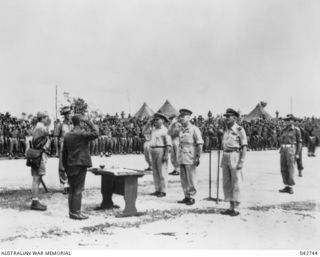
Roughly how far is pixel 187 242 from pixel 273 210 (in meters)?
2.90

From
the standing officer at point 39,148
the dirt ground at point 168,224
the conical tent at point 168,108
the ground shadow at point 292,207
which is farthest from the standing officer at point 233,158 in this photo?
the conical tent at point 168,108

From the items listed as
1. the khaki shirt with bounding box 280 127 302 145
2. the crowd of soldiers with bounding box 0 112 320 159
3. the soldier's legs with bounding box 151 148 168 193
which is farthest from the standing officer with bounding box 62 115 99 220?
the crowd of soldiers with bounding box 0 112 320 159

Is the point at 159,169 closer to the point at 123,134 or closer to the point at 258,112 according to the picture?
the point at 123,134

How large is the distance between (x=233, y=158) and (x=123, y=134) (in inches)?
646

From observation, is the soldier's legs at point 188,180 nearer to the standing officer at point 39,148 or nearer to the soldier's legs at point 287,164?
the standing officer at point 39,148

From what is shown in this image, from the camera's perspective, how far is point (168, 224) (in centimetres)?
750

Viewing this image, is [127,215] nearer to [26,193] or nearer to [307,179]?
[26,193]

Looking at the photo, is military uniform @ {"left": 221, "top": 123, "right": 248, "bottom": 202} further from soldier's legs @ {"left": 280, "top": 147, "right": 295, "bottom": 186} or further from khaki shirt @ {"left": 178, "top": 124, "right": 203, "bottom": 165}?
soldier's legs @ {"left": 280, "top": 147, "right": 295, "bottom": 186}

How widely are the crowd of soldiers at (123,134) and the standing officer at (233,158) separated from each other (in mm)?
6101

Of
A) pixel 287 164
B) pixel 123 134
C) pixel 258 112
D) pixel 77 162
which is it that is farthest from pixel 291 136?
pixel 258 112

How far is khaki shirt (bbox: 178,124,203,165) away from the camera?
958 centimetres

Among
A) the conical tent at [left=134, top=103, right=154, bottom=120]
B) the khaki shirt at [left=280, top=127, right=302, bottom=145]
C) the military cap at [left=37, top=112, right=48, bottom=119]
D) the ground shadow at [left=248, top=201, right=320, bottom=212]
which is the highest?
the conical tent at [left=134, top=103, right=154, bottom=120]

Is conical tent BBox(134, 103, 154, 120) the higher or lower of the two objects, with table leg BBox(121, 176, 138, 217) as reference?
higher

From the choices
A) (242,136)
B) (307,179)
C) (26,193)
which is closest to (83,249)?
(242,136)
